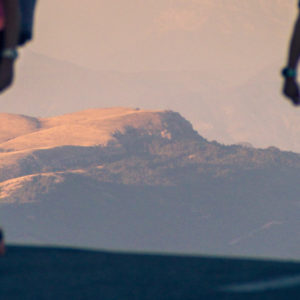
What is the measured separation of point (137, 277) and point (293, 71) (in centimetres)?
213

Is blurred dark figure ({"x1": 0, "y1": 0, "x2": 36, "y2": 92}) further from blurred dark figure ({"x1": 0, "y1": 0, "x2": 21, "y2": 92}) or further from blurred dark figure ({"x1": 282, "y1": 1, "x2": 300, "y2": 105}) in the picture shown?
blurred dark figure ({"x1": 282, "y1": 1, "x2": 300, "y2": 105})

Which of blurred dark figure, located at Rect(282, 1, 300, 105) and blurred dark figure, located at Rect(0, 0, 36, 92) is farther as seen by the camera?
blurred dark figure, located at Rect(282, 1, 300, 105)

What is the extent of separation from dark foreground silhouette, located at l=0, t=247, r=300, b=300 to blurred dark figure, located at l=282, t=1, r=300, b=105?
1397 millimetres

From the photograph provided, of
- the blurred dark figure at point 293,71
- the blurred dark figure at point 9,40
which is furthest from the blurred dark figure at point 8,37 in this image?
the blurred dark figure at point 293,71

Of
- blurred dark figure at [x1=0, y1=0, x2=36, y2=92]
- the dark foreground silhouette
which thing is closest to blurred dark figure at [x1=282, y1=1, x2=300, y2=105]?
the dark foreground silhouette

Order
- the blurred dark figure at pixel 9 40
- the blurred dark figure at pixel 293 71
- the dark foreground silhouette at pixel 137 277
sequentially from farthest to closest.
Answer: the blurred dark figure at pixel 293 71 < the blurred dark figure at pixel 9 40 < the dark foreground silhouette at pixel 137 277

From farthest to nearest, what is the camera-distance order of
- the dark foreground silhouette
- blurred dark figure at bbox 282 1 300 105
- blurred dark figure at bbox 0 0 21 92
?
blurred dark figure at bbox 282 1 300 105 → blurred dark figure at bbox 0 0 21 92 → the dark foreground silhouette

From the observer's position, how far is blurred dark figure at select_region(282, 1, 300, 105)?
6312mm

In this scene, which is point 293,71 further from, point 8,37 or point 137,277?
point 8,37

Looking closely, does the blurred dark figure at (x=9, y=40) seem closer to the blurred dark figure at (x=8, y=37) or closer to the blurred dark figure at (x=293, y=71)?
the blurred dark figure at (x=8, y=37)

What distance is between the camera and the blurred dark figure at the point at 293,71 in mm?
6312

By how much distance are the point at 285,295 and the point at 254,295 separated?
18 cm

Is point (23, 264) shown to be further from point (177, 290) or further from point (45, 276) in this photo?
point (177, 290)

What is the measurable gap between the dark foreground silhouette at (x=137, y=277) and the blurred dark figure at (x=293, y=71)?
4.58 feet
